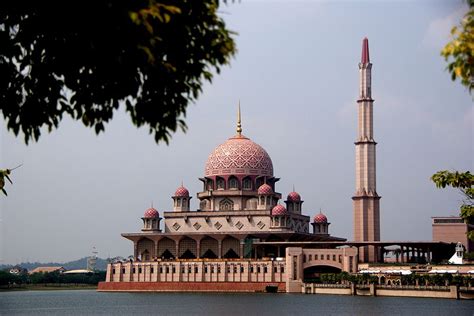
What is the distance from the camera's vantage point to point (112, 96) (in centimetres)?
1167

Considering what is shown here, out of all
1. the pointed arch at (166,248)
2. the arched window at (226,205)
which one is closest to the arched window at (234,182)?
the arched window at (226,205)

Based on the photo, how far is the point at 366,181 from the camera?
9238 centimetres

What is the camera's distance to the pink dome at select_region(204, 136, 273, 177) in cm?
9600

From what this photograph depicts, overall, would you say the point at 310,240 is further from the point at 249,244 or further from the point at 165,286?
the point at 165,286

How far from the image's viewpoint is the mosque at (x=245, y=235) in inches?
3423

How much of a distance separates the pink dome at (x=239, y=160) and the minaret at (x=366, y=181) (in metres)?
10.4

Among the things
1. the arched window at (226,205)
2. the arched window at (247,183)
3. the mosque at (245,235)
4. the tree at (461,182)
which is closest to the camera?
the tree at (461,182)

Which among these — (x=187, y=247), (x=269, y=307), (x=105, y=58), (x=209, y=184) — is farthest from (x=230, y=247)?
(x=105, y=58)

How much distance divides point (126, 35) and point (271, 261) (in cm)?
7694

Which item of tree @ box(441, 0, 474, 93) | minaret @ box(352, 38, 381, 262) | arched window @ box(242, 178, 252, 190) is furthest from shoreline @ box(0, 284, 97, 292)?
tree @ box(441, 0, 474, 93)

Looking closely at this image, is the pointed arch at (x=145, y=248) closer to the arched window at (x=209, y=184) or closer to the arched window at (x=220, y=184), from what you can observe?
the arched window at (x=209, y=184)

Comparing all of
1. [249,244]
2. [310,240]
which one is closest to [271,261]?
[249,244]

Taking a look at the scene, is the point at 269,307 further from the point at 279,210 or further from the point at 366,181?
the point at 366,181

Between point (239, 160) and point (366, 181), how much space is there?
531 inches
